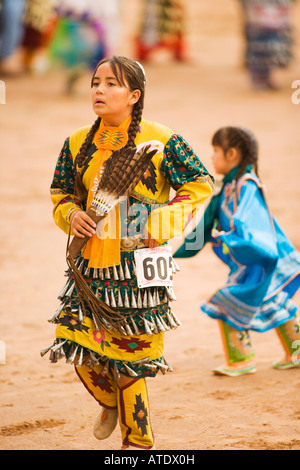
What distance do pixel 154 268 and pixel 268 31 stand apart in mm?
11331

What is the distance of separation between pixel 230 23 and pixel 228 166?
19334mm

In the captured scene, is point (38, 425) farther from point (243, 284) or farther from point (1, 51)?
point (1, 51)

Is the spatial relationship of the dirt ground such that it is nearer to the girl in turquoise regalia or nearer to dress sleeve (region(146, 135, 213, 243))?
the girl in turquoise regalia

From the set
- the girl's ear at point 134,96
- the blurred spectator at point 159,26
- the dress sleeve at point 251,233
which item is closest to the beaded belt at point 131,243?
the girl's ear at point 134,96

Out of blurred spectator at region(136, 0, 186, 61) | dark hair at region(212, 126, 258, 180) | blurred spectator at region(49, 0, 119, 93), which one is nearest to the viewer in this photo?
dark hair at region(212, 126, 258, 180)

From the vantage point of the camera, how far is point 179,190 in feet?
11.4

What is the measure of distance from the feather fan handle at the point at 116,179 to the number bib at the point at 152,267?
9.6 inches

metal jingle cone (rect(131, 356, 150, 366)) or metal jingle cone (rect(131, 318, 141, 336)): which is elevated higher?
metal jingle cone (rect(131, 318, 141, 336))

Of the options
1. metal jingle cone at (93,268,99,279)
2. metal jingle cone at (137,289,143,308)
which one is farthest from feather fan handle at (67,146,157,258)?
metal jingle cone at (137,289,143,308)

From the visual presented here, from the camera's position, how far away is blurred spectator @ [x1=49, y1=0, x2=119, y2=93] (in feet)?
44.8

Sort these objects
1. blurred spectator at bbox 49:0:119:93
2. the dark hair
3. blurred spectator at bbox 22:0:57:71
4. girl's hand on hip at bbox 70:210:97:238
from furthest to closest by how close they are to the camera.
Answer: blurred spectator at bbox 22:0:57:71 → blurred spectator at bbox 49:0:119:93 → the dark hair → girl's hand on hip at bbox 70:210:97:238

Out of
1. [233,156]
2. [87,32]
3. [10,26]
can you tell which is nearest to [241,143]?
[233,156]

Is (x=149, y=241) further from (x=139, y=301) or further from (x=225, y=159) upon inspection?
(x=225, y=159)

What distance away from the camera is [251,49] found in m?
14.0
